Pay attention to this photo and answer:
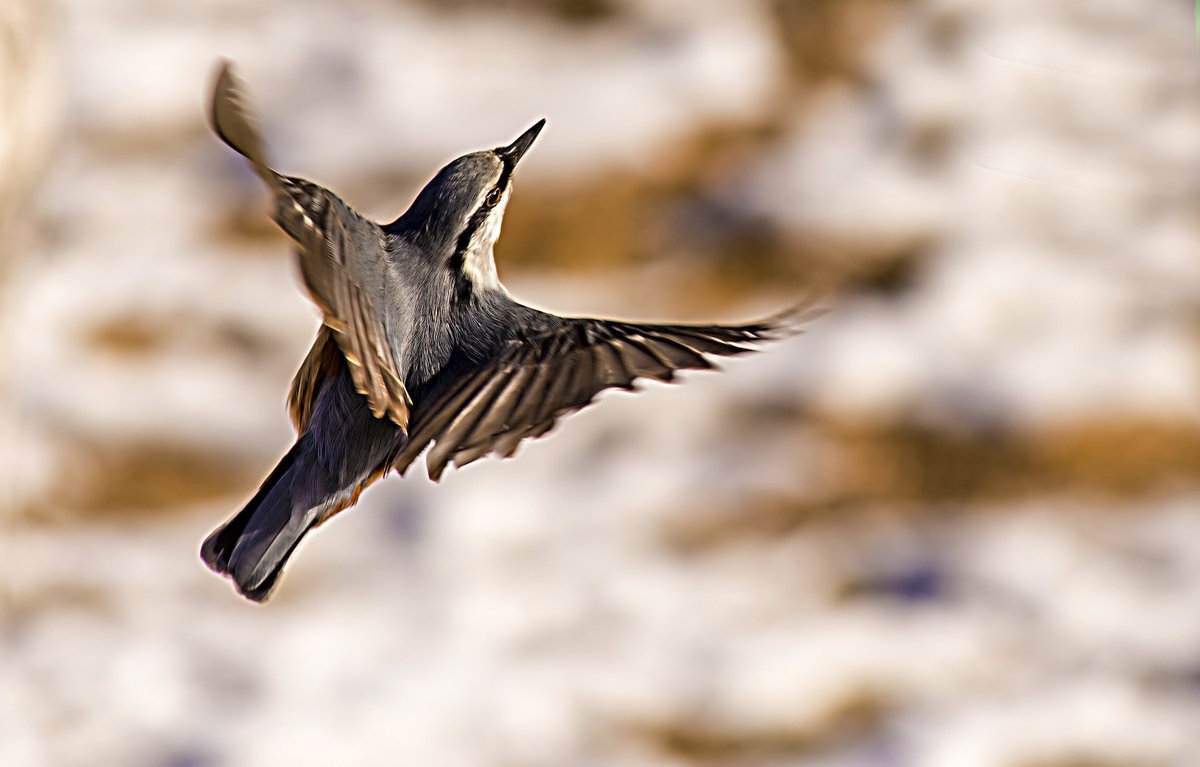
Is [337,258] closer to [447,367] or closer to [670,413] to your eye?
[447,367]

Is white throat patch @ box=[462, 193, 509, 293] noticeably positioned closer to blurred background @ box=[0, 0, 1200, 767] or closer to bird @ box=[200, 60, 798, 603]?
bird @ box=[200, 60, 798, 603]

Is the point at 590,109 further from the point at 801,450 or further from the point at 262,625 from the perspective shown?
the point at 262,625

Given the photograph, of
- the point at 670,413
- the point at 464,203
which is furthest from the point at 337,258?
the point at 670,413

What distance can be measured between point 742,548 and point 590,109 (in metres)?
1.07

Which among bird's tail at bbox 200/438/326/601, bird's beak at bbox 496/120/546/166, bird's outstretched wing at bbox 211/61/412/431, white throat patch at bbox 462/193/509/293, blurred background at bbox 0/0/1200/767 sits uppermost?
blurred background at bbox 0/0/1200/767

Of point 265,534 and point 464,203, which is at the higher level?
point 464,203

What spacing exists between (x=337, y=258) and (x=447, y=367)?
10.4 inches

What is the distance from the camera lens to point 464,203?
117 centimetres

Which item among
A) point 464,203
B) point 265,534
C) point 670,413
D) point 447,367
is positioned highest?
point 670,413

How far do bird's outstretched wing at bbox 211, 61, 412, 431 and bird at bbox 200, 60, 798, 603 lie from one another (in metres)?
0.03

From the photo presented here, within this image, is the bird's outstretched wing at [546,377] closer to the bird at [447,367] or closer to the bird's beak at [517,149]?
the bird at [447,367]

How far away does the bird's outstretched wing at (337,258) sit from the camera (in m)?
0.82

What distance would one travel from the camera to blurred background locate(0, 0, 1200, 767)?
2.78m

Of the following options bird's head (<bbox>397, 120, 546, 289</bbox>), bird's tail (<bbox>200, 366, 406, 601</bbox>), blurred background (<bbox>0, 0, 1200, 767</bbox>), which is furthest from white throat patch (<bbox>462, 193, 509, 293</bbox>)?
blurred background (<bbox>0, 0, 1200, 767</bbox>)
